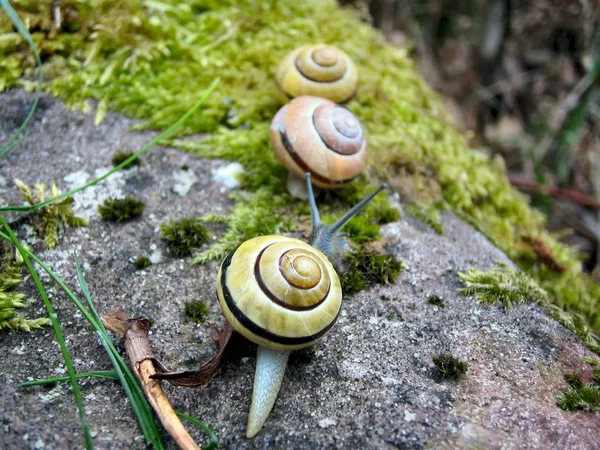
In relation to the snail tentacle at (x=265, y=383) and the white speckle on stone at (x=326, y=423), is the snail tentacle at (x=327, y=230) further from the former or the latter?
the white speckle on stone at (x=326, y=423)

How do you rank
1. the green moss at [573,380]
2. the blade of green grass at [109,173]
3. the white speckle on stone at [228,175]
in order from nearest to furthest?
the green moss at [573,380], the blade of green grass at [109,173], the white speckle on stone at [228,175]

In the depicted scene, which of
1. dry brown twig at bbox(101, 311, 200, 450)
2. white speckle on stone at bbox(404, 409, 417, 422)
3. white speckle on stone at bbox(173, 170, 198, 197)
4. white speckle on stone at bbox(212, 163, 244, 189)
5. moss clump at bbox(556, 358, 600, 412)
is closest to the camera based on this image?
dry brown twig at bbox(101, 311, 200, 450)

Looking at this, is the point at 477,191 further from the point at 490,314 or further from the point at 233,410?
the point at 233,410

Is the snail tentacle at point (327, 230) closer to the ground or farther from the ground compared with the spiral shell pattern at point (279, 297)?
closer to the ground

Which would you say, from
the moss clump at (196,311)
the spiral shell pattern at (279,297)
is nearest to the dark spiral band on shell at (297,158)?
the spiral shell pattern at (279,297)

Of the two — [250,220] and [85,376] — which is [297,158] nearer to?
[250,220]

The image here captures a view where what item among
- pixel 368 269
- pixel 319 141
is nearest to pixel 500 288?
pixel 368 269

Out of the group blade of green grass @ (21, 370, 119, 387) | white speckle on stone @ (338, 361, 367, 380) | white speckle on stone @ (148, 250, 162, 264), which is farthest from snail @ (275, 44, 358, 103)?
blade of green grass @ (21, 370, 119, 387)

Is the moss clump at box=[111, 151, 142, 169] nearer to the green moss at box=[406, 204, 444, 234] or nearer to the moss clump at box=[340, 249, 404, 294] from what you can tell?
the moss clump at box=[340, 249, 404, 294]
